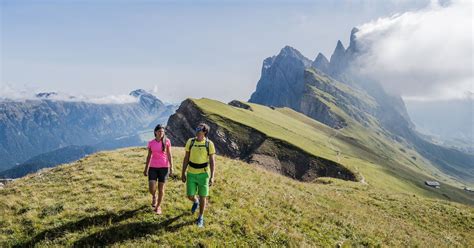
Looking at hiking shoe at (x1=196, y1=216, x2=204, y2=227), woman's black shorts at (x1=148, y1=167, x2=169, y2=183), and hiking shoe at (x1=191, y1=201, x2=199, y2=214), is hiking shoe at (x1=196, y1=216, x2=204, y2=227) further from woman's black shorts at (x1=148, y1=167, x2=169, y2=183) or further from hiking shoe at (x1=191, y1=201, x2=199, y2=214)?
woman's black shorts at (x1=148, y1=167, x2=169, y2=183)

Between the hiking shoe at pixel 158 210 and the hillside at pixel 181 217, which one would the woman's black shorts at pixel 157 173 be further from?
the hillside at pixel 181 217

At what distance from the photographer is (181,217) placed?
51.5ft

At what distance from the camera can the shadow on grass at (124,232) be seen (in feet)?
43.9

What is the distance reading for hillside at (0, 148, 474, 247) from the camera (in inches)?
560

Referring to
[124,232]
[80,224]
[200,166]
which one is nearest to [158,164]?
[200,166]

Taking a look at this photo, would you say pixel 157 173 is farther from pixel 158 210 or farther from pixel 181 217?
pixel 181 217

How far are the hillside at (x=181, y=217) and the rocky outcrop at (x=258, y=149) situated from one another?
83171 mm

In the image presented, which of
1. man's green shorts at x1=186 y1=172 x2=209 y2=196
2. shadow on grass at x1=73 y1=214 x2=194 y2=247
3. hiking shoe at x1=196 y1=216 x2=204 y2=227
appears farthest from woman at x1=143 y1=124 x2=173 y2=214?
hiking shoe at x1=196 y1=216 x2=204 y2=227

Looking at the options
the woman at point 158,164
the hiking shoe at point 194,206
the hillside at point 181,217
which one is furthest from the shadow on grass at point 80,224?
the hiking shoe at point 194,206

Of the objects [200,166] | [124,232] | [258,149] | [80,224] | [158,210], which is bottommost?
[258,149]

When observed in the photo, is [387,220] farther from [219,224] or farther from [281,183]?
[219,224]

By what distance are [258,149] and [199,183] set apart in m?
102

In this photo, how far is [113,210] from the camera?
1623cm

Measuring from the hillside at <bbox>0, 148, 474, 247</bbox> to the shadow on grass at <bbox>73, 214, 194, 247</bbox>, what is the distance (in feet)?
0.13
